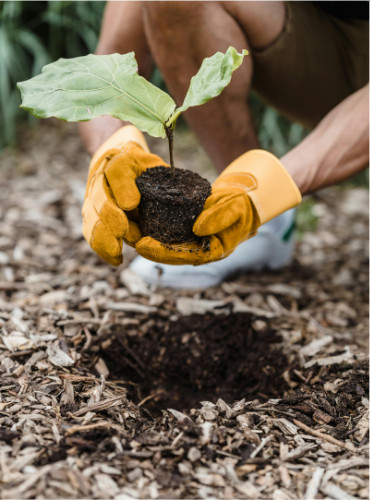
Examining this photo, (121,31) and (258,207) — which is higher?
(121,31)

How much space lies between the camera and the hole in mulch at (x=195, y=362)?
1512mm

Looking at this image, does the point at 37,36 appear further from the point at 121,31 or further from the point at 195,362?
the point at 195,362

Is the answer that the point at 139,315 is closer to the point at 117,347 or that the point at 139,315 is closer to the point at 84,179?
the point at 117,347

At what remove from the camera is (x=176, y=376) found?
1605mm

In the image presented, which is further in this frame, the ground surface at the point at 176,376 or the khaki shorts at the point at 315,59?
the khaki shorts at the point at 315,59

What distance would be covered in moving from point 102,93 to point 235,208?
0.45 m

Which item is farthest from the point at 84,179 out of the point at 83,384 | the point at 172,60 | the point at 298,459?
the point at 298,459

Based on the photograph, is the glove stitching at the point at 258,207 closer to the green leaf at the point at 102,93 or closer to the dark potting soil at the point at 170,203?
the dark potting soil at the point at 170,203

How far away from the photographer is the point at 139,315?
180 centimetres

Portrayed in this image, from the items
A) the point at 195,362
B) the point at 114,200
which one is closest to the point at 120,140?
the point at 114,200

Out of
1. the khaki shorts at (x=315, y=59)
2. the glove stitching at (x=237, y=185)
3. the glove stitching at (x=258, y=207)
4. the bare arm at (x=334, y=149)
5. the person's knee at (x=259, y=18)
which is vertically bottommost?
the glove stitching at (x=258, y=207)

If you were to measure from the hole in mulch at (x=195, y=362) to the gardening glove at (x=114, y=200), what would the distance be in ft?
1.09

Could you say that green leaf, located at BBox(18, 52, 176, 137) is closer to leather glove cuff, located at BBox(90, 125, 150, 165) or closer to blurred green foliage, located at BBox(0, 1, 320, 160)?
Answer: leather glove cuff, located at BBox(90, 125, 150, 165)

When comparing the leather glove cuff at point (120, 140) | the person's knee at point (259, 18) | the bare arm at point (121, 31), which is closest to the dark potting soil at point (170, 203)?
the leather glove cuff at point (120, 140)
